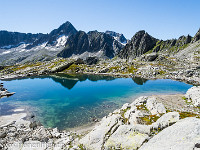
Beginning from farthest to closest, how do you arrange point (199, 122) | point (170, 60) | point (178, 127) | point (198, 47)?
point (198, 47) < point (170, 60) < point (178, 127) < point (199, 122)

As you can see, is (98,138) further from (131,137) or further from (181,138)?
(181,138)

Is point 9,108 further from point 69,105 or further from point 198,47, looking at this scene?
point 198,47

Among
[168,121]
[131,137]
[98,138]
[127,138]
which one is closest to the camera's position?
[168,121]

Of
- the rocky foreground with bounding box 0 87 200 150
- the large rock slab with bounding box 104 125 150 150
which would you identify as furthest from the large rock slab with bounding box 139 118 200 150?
the large rock slab with bounding box 104 125 150 150

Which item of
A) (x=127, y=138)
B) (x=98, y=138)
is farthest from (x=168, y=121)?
(x=98, y=138)

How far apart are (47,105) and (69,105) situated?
1001 centimetres

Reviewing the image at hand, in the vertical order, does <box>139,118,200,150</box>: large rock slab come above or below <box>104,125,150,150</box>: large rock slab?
above

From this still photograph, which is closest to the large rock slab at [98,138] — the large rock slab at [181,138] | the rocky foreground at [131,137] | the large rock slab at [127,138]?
the rocky foreground at [131,137]

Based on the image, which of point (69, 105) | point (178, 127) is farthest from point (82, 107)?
point (178, 127)

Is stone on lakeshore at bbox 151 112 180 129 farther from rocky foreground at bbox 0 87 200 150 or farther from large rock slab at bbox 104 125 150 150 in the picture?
large rock slab at bbox 104 125 150 150

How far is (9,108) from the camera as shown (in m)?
53.1

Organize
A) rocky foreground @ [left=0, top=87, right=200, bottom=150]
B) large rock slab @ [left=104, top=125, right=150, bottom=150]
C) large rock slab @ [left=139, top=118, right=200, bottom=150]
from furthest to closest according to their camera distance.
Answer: large rock slab @ [left=104, top=125, right=150, bottom=150] < rocky foreground @ [left=0, top=87, right=200, bottom=150] < large rock slab @ [left=139, top=118, right=200, bottom=150]

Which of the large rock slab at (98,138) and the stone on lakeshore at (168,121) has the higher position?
the stone on lakeshore at (168,121)

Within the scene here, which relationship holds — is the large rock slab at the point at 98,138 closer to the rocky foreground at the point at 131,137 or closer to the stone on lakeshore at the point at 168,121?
the rocky foreground at the point at 131,137
